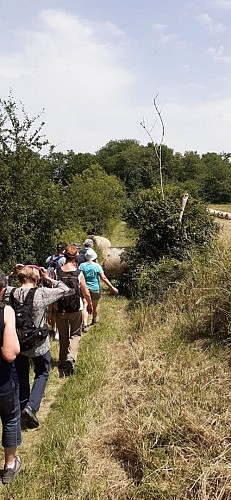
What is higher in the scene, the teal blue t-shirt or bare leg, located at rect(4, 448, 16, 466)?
the teal blue t-shirt

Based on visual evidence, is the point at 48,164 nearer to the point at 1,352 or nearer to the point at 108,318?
the point at 108,318

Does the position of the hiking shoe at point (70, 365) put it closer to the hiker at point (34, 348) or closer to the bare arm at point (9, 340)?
the hiker at point (34, 348)

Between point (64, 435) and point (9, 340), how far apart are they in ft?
4.66

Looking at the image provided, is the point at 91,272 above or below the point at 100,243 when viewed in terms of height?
above

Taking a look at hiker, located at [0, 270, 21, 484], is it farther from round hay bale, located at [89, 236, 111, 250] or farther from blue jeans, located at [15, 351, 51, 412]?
round hay bale, located at [89, 236, 111, 250]

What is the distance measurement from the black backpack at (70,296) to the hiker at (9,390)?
7.07ft

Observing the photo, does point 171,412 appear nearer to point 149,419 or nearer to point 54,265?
point 149,419

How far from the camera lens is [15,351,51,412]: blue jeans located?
4992 millimetres

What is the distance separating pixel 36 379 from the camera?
5.15 m

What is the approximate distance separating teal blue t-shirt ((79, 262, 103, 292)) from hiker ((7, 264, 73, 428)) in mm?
3143

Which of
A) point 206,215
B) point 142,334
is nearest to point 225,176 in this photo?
point 206,215

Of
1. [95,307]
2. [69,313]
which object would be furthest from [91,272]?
[69,313]

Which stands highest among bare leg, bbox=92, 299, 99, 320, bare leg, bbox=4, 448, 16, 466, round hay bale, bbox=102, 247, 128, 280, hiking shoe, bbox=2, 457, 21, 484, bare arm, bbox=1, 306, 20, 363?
bare arm, bbox=1, 306, 20, 363

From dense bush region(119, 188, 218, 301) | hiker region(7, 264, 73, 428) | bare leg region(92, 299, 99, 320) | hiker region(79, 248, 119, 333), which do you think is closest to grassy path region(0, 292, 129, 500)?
hiker region(7, 264, 73, 428)
